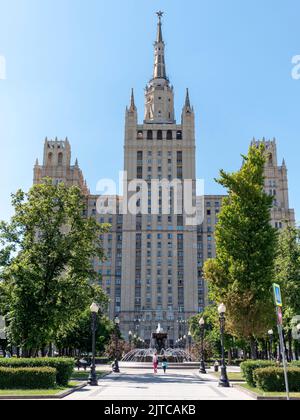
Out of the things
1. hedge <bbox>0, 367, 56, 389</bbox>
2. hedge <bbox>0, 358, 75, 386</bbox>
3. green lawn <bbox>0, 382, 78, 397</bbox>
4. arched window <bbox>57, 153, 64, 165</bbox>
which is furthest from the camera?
arched window <bbox>57, 153, 64, 165</bbox>

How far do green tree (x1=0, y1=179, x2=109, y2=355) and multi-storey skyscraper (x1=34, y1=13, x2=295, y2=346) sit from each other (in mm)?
77172

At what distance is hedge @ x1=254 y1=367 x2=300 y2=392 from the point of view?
2088 cm

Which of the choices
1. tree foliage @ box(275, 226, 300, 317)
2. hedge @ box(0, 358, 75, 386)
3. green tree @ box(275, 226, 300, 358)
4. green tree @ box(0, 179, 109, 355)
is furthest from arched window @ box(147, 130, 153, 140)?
hedge @ box(0, 358, 75, 386)

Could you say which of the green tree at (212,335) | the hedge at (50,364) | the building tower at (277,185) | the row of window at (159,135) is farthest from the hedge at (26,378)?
the row of window at (159,135)

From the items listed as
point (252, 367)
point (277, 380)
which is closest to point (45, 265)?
point (252, 367)

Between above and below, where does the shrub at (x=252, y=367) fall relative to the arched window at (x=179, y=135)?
below

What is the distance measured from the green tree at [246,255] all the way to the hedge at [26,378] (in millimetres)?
12614

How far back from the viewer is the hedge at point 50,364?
2386 cm

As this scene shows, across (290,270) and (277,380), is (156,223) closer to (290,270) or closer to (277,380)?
(290,270)

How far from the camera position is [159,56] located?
136 meters

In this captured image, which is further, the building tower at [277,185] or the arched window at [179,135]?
the arched window at [179,135]

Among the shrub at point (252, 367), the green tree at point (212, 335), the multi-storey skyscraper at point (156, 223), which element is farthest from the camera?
the multi-storey skyscraper at point (156, 223)

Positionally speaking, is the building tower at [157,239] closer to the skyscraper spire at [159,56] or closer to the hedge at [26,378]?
the skyscraper spire at [159,56]

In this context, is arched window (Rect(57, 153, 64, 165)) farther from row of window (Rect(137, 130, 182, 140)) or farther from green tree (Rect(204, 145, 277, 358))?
green tree (Rect(204, 145, 277, 358))
